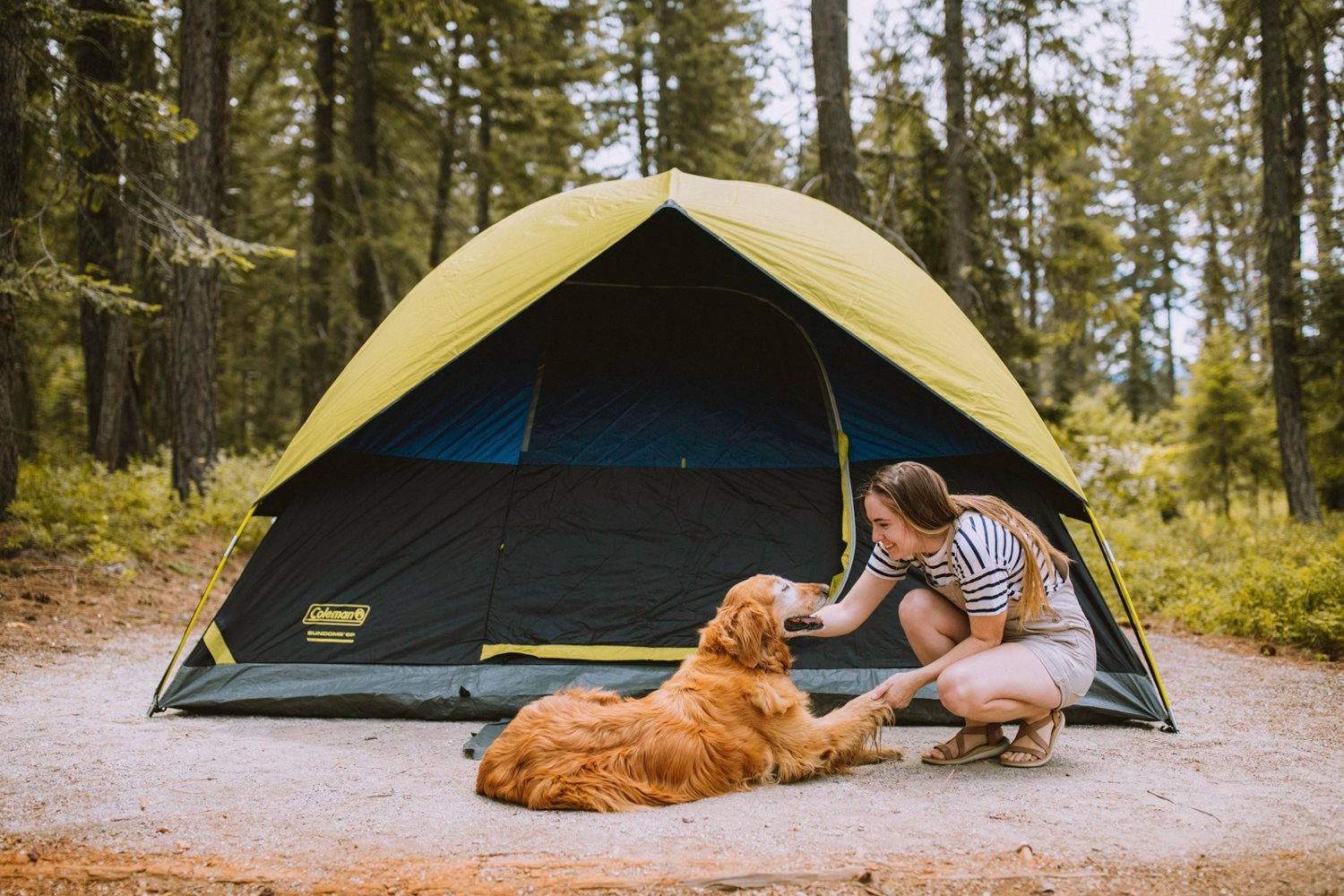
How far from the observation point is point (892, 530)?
10.0 feet

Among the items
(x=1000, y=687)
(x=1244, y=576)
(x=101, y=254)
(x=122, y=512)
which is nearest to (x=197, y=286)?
(x=122, y=512)

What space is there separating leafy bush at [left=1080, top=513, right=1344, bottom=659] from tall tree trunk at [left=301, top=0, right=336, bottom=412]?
34.7 feet

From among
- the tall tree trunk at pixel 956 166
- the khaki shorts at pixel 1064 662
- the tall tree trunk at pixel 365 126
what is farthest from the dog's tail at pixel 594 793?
the tall tree trunk at pixel 365 126

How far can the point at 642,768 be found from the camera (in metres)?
2.79

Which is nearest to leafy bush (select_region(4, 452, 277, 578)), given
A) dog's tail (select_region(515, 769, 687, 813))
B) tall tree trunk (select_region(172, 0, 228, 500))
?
tall tree trunk (select_region(172, 0, 228, 500))

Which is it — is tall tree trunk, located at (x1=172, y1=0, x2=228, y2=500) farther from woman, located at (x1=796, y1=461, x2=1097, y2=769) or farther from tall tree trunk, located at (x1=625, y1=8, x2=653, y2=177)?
tall tree trunk, located at (x1=625, y1=8, x2=653, y2=177)

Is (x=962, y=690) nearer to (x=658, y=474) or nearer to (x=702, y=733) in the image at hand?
(x=702, y=733)

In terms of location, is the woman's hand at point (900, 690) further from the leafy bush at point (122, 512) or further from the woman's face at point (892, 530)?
the leafy bush at point (122, 512)

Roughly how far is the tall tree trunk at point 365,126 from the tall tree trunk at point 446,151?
1.36 metres

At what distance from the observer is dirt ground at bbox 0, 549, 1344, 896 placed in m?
2.17

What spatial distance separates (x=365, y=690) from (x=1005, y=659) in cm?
265

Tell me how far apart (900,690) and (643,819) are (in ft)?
3.28

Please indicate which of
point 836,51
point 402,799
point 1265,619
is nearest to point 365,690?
point 402,799

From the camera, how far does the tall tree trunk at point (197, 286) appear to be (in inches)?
319
